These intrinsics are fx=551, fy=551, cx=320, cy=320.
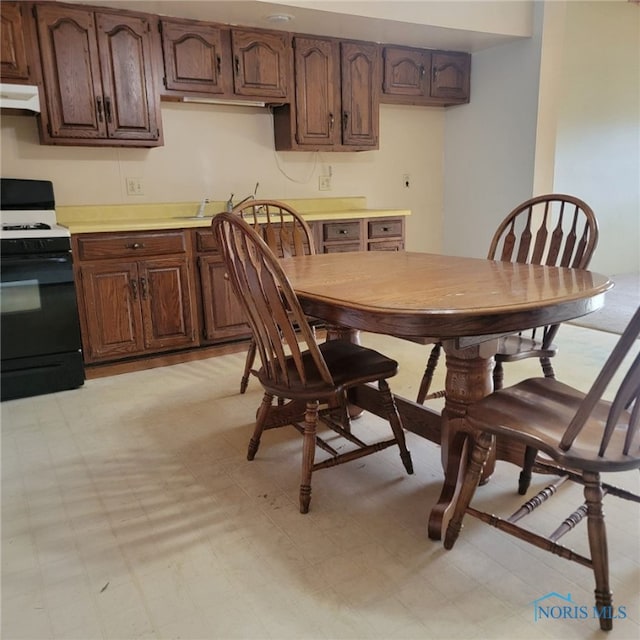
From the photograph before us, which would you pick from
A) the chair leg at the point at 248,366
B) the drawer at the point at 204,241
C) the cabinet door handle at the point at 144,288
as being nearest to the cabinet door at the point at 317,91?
the drawer at the point at 204,241

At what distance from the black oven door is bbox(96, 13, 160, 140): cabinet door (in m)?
0.92

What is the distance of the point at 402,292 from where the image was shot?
160 centimetres

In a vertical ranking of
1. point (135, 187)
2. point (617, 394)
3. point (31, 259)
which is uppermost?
point (135, 187)

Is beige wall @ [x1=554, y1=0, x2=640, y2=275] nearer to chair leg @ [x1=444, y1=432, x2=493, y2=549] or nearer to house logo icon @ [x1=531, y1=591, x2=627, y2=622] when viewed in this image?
chair leg @ [x1=444, y1=432, x2=493, y2=549]

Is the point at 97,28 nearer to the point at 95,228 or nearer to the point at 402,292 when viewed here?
the point at 95,228

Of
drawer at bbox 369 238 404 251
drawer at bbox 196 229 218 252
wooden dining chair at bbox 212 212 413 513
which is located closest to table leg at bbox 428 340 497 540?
wooden dining chair at bbox 212 212 413 513

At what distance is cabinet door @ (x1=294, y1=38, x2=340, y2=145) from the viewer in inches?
146

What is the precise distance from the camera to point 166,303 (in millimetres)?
3318

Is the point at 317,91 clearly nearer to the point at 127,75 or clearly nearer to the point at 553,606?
the point at 127,75

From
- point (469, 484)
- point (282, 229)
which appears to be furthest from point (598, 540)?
point (282, 229)

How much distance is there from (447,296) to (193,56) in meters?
2.65

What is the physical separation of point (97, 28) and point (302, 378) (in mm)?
2541

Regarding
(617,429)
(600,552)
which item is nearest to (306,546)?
(600,552)

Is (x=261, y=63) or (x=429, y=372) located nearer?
(x=429, y=372)
